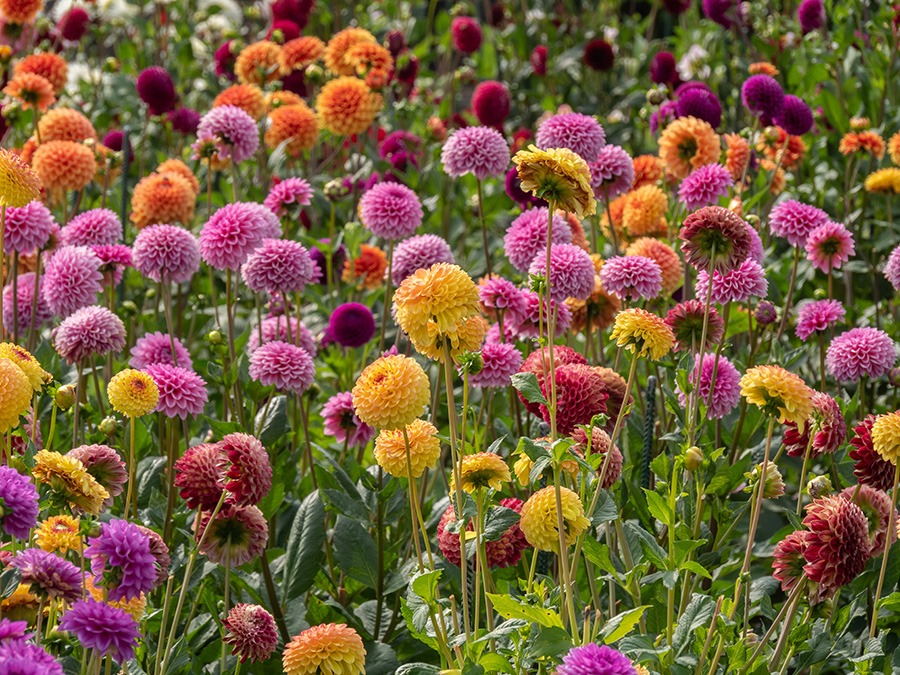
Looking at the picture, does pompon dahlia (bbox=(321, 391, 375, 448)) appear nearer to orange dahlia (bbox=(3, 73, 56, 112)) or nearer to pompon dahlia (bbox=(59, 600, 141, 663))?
pompon dahlia (bbox=(59, 600, 141, 663))

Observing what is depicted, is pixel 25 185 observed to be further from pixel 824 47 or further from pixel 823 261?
pixel 824 47

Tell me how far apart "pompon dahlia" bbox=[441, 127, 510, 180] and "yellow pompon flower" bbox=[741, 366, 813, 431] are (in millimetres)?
1328

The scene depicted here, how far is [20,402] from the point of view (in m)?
1.82

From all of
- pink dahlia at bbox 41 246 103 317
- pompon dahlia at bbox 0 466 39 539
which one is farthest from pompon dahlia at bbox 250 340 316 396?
pompon dahlia at bbox 0 466 39 539

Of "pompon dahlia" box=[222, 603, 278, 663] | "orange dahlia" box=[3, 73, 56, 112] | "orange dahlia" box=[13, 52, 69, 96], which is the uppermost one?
"orange dahlia" box=[13, 52, 69, 96]

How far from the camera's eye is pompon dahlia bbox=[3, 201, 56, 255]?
284cm

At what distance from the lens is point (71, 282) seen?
2.82 metres

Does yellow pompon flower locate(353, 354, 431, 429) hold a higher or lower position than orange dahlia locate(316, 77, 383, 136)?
lower

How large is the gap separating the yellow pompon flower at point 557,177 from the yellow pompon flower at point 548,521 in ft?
1.40

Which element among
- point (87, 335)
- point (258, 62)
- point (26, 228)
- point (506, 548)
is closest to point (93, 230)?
point (26, 228)

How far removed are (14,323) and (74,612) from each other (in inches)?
59.5

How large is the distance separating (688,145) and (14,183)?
1.91 meters

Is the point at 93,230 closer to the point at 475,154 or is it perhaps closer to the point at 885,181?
the point at 475,154

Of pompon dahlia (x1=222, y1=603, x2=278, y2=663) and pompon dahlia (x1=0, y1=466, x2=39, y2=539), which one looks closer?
pompon dahlia (x1=0, y1=466, x2=39, y2=539)
